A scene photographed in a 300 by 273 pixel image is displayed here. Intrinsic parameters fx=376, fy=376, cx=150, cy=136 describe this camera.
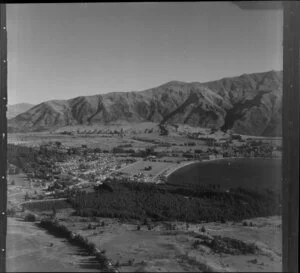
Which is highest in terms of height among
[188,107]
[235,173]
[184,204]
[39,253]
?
[188,107]

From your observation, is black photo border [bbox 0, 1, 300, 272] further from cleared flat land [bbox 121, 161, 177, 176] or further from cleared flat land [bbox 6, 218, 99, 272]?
cleared flat land [bbox 121, 161, 177, 176]

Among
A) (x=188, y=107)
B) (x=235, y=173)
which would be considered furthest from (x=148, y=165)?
(x=235, y=173)

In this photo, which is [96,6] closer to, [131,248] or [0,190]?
[0,190]

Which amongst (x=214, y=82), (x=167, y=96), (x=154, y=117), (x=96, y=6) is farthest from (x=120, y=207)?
(x=96, y=6)

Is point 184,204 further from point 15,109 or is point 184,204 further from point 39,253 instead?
point 15,109

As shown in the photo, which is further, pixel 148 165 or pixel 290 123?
pixel 148 165

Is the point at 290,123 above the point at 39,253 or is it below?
above
